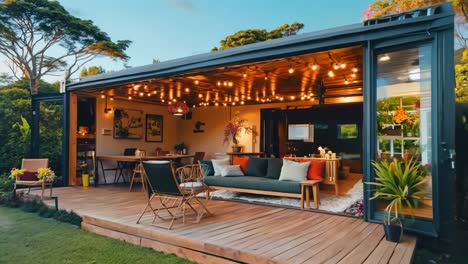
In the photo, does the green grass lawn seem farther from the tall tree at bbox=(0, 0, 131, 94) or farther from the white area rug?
the tall tree at bbox=(0, 0, 131, 94)

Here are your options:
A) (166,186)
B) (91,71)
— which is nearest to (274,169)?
(166,186)

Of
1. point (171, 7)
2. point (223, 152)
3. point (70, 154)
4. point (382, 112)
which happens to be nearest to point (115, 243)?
point (382, 112)

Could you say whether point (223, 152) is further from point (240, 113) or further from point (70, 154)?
point (70, 154)

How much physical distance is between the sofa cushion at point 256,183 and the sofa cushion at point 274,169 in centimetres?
25

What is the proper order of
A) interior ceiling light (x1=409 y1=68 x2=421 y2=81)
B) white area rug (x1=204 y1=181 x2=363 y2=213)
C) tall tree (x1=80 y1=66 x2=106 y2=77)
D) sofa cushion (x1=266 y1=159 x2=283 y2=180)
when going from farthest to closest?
tall tree (x1=80 y1=66 x2=106 y2=77) < sofa cushion (x1=266 y1=159 x2=283 y2=180) < white area rug (x1=204 y1=181 x2=363 y2=213) < interior ceiling light (x1=409 y1=68 x2=421 y2=81)

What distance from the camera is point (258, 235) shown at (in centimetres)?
380

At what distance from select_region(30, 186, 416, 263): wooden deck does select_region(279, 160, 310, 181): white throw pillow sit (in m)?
0.66

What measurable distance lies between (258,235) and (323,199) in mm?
2874

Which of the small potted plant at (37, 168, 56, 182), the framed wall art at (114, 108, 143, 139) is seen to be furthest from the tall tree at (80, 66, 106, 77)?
the small potted plant at (37, 168, 56, 182)

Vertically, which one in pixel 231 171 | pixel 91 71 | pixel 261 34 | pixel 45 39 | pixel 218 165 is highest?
pixel 261 34

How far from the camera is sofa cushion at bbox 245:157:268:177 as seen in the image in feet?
22.0

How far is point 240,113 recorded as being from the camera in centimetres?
1180

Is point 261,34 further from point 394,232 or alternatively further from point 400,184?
point 394,232

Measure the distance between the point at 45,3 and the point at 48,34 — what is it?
4.38 feet
